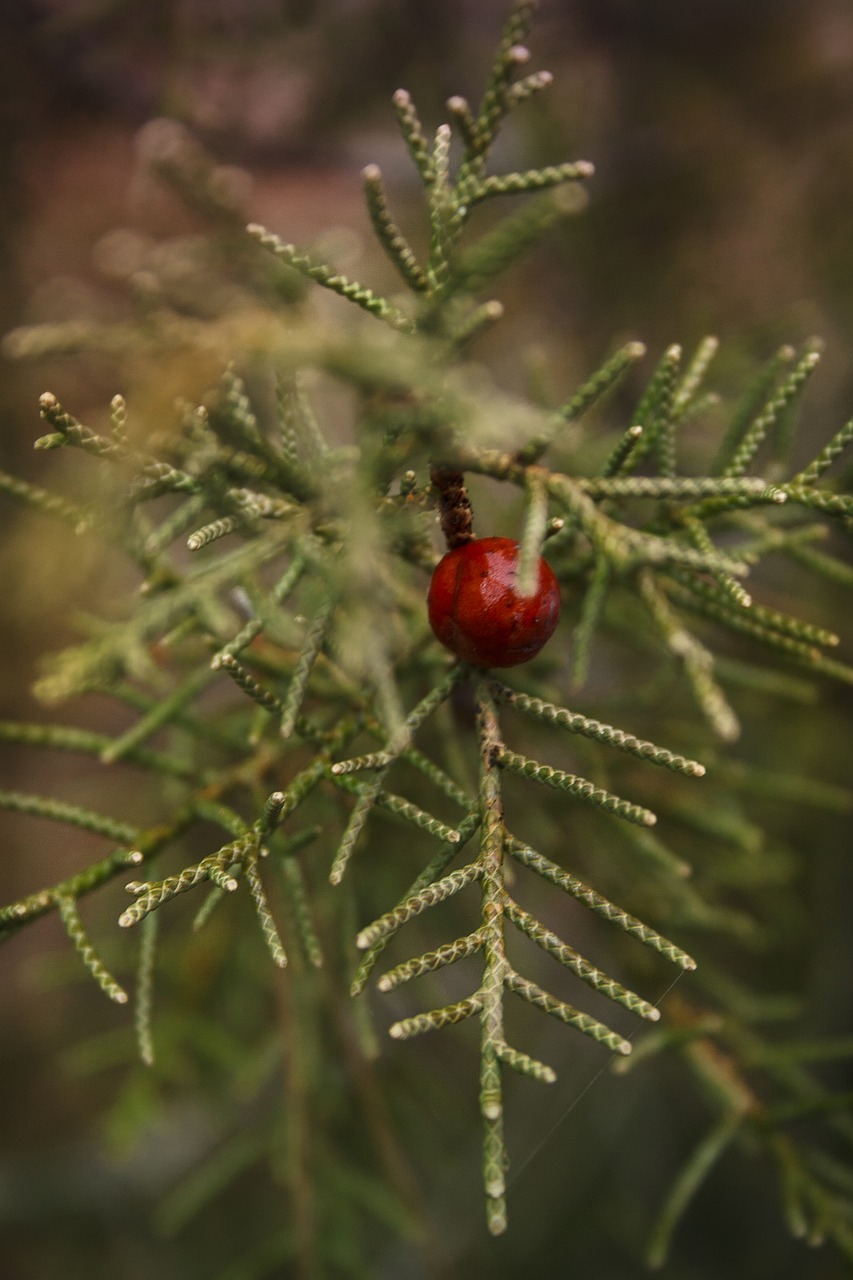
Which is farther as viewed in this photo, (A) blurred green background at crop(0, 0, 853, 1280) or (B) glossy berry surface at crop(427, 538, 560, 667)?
(A) blurred green background at crop(0, 0, 853, 1280)

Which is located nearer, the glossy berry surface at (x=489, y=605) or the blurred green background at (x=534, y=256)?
the glossy berry surface at (x=489, y=605)

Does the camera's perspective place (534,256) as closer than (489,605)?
No

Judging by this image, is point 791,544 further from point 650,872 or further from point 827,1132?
point 827,1132

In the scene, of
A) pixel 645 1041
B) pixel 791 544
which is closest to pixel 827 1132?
pixel 645 1041
